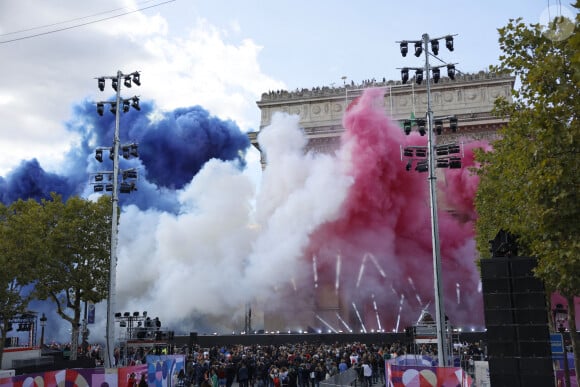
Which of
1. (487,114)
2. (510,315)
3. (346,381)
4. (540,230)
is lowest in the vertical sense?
(346,381)

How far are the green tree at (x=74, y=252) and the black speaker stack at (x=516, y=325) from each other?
26.6 metres

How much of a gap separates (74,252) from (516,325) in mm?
28124

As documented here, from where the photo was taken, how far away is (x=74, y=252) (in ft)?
119

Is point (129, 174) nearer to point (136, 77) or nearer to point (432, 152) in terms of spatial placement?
point (136, 77)

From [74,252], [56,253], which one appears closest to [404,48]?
[74,252]

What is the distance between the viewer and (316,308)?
55.7m

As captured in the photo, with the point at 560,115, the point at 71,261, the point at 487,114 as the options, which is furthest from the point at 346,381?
the point at 487,114

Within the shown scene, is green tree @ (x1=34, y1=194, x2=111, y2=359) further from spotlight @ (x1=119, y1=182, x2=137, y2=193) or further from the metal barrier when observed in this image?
the metal barrier

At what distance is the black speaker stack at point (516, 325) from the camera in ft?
47.1

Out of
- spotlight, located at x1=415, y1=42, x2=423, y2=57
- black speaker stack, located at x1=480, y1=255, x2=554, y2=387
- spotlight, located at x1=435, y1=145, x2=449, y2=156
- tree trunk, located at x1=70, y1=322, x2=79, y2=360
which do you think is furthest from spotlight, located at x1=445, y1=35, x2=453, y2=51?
tree trunk, located at x1=70, y1=322, x2=79, y2=360

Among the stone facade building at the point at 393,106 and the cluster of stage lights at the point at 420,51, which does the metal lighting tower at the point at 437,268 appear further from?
the stone facade building at the point at 393,106

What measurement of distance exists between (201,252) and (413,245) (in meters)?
18.6

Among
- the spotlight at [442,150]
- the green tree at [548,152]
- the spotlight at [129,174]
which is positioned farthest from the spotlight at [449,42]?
the spotlight at [129,174]

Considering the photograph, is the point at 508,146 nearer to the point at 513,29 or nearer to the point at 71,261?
the point at 513,29
